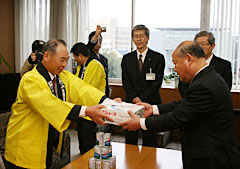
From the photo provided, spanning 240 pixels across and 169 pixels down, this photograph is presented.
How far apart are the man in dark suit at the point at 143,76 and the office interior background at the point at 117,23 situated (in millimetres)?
1790

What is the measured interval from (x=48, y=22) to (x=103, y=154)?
14.5 feet

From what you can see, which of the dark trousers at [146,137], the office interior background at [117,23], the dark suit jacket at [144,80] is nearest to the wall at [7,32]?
the office interior background at [117,23]

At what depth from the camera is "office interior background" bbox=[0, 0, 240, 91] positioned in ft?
16.0

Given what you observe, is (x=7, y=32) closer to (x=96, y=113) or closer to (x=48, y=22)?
(x=48, y=22)

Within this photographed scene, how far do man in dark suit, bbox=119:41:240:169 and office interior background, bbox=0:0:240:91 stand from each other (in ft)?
10.7

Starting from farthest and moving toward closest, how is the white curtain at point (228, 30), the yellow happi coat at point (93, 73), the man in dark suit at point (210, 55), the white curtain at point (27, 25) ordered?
the white curtain at point (27, 25) → the white curtain at point (228, 30) → the yellow happi coat at point (93, 73) → the man in dark suit at point (210, 55)

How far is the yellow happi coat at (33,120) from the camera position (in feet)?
7.00

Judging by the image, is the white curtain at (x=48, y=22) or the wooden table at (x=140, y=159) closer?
the wooden table at (x=140, y=159)

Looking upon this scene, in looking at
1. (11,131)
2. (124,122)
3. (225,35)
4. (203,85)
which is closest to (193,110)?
(203,85)

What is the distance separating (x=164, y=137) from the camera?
437 centimetres

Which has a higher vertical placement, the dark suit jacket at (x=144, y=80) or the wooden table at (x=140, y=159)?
the dark suit jacket at (x=144, y=80)

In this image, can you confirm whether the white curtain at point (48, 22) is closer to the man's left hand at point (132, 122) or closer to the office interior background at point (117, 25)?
the office interior background at point (117, 25)

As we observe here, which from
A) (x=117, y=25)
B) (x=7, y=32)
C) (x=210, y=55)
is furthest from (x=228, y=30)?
(x=7, y=32)

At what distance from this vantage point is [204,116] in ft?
6.09
